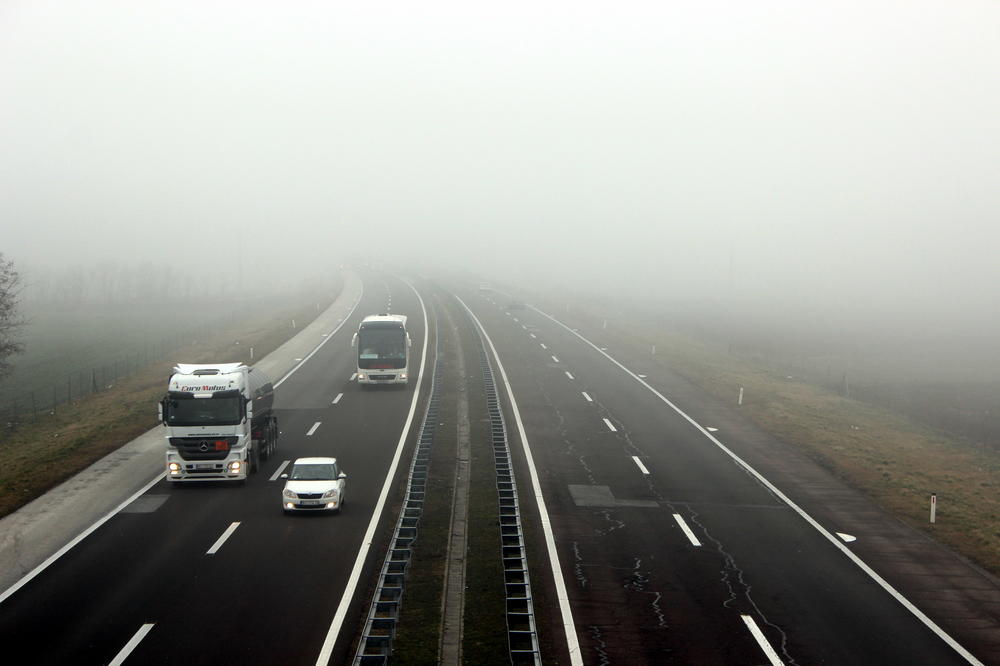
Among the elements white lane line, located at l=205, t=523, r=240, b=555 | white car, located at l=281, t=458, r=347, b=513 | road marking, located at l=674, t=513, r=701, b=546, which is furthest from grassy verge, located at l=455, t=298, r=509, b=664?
white lane line, located at l=205, t=523, r=240, b=555

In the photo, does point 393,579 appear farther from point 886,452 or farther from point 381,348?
point 381,348

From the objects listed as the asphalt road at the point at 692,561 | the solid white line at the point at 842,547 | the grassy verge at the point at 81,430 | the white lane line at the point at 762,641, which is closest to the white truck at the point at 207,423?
the grassy verge at the point at 81,430

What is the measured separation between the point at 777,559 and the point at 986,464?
56.3 ft

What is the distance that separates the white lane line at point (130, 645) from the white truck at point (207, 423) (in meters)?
9.72

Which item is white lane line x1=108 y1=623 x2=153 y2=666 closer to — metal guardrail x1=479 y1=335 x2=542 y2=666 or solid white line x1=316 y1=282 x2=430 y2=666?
solid white line x1=316 y1=282 x2=430 y2=666

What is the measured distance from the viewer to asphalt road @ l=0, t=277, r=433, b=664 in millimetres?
15336

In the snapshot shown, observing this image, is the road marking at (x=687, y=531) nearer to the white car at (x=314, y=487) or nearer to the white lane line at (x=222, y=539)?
the white car at (x=314, y=487)

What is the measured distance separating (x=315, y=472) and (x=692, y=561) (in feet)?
35.5

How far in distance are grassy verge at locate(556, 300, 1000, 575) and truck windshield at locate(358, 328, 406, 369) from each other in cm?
1766

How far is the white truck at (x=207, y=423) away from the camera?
2516 centimetres

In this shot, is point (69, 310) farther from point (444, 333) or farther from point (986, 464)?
point (986, 464)

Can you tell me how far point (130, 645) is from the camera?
1527 centimetres

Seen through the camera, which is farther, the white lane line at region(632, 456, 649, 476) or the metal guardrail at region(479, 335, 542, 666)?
the white lane line at region(632, 456, 649, 476)

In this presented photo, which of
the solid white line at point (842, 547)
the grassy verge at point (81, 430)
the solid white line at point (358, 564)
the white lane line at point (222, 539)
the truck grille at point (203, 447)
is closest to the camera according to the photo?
the solid white line at point (358, 564)
